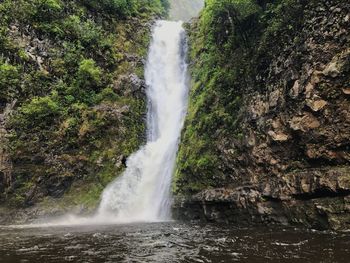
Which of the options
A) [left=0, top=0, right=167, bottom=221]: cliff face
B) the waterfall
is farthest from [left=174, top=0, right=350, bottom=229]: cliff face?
[left=0, top=0, right=167, bottom=221]: cliff face

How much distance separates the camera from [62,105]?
2294cm

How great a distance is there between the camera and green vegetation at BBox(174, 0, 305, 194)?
14.8 m

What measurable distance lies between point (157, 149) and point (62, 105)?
6891mm

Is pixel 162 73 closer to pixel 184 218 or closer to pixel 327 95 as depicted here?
pixel 184 218

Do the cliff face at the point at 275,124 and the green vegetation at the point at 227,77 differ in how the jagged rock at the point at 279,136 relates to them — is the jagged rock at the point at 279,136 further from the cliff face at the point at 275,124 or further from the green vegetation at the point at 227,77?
the green vegetation at the point at 227,77

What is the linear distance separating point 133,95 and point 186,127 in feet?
22.4

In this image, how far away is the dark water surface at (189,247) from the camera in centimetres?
759

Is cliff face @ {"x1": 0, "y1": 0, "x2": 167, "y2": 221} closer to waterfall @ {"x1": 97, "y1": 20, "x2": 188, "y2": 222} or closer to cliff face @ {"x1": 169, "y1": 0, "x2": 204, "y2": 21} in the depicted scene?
waterfall @ {"x1": 97, "y1": 20, "x2": 188, "y2": 222}

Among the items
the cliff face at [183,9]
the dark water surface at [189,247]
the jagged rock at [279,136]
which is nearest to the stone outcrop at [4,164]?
the dark water surface at [189,247]

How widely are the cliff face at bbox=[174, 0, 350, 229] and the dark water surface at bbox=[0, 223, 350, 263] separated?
139cm

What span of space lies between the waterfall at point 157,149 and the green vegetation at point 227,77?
1799 mm

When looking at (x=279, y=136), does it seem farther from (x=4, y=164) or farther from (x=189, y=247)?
(x=4, y=164)

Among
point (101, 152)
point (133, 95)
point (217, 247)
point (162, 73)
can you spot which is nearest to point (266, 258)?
point (217, 247)

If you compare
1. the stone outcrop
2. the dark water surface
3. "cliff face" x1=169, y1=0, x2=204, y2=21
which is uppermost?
"cliff face" x1=169, y1=0, x2=204, y2=21
